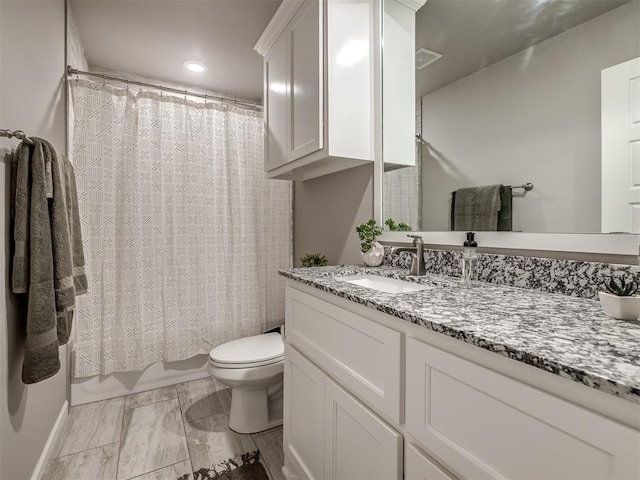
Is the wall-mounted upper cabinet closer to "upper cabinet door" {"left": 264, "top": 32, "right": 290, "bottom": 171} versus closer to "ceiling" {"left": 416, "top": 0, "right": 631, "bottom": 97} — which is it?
"upper cabinet door" {"left": 264, "top": 32, "right": 290, "bottom": 171}

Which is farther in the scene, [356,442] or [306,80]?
[306,80]

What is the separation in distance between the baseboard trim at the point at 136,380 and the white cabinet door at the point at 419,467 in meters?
2.09

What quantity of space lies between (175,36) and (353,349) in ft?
7.41

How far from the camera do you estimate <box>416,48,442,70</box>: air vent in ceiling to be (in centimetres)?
137

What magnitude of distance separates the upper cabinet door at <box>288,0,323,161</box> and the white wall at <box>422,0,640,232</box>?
565 mm

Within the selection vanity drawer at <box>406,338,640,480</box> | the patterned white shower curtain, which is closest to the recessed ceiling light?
the patterned white shower curtain

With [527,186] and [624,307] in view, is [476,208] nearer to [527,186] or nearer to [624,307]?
[527,186]

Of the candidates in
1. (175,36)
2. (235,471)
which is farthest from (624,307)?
(175,36)

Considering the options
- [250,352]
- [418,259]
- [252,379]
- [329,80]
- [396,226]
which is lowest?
[252,379]

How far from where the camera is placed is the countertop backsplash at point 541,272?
845 mm

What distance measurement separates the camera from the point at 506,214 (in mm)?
1097

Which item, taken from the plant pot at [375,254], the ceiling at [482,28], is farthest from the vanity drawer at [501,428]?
the ceiling at [482,28]

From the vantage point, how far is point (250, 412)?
1810mm

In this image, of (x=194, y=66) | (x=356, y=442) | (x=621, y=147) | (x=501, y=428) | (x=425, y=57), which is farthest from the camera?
(x=194, y=66)
